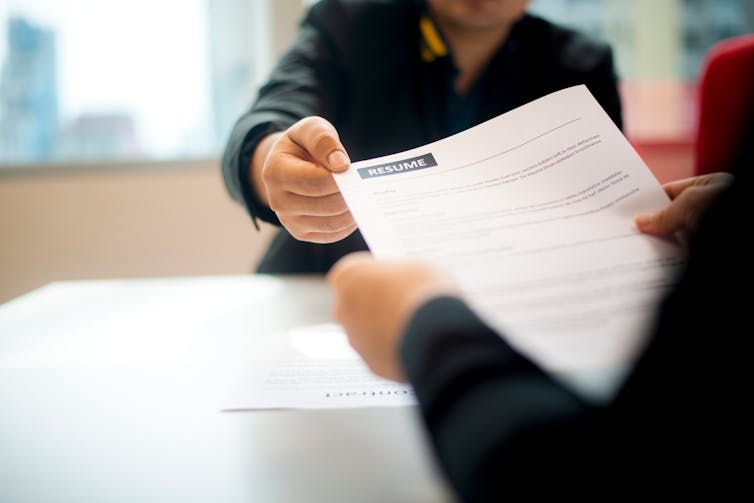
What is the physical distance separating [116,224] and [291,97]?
3.75 feet

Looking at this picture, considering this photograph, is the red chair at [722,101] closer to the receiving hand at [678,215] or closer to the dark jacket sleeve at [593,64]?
the dark jacket sleeve at [593,64]

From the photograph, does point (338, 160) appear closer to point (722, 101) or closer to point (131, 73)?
point (722, 101)

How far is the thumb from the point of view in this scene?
1.81ft

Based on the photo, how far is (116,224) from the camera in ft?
6.15

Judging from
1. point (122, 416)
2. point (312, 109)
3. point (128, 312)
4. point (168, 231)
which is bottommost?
point (168, 231)

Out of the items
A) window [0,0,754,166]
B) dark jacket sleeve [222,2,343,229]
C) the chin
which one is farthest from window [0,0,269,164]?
the chin

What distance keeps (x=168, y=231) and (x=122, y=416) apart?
147 centimetres

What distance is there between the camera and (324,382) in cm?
55

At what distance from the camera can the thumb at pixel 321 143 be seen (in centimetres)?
55

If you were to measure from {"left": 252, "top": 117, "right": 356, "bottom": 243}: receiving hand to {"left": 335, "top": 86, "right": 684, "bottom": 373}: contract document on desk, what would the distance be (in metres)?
0.09

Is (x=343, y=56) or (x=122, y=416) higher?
(x=343, y=56)

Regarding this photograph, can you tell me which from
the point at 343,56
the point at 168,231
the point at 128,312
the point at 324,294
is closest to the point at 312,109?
the point at 343,56

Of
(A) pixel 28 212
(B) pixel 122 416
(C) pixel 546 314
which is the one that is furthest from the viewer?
(A) pixel 28 212

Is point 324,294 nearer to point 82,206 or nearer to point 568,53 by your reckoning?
point 568,53
